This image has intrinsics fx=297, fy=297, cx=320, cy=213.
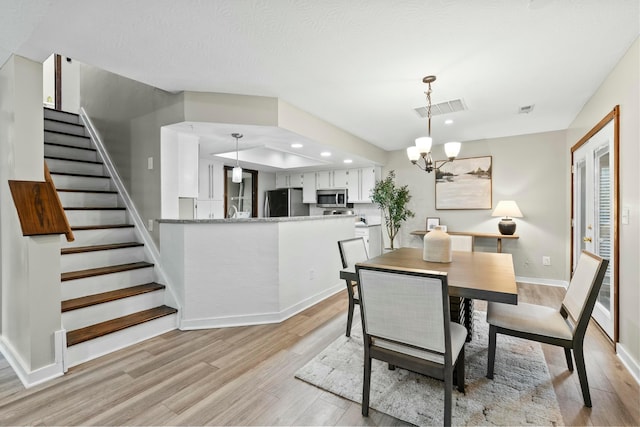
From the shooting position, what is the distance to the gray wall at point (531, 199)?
452 centimetres

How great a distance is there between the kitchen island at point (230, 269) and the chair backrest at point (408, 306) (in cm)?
159

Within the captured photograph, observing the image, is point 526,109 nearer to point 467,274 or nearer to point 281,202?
point 467,274

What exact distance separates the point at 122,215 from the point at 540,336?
4153 millimetres

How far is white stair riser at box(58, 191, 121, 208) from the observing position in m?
3.32

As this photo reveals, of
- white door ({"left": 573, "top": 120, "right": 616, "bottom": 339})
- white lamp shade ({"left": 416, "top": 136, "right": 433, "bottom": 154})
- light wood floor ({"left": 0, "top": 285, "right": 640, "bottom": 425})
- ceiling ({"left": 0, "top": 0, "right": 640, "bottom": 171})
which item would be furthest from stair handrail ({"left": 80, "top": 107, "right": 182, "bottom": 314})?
white door ({"left": 573, "top": 120, "right": 616, "bottom": 339})

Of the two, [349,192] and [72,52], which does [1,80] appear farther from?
[349,192]

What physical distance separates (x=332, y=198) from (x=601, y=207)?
418 cm

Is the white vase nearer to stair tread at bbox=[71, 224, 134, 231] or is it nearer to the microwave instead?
stair tread at bbox=[71, 224, 134, 231]

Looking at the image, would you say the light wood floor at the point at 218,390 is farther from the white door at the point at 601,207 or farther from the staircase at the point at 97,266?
the white door at the point at 601,207

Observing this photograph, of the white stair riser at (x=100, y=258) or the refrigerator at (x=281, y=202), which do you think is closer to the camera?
the white stair riser at (x=100, y=258)

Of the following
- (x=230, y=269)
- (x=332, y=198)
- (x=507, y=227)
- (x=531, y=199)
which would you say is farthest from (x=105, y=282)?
(x=531, y=199)

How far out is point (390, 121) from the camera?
397 cm

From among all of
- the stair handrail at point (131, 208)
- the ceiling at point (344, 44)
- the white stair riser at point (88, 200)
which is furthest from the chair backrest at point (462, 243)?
the white stair riser at point (88, 200)

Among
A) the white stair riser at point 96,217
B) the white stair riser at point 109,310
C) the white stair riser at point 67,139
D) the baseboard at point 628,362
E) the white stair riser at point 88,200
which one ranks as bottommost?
the baseboard at point 628,362
